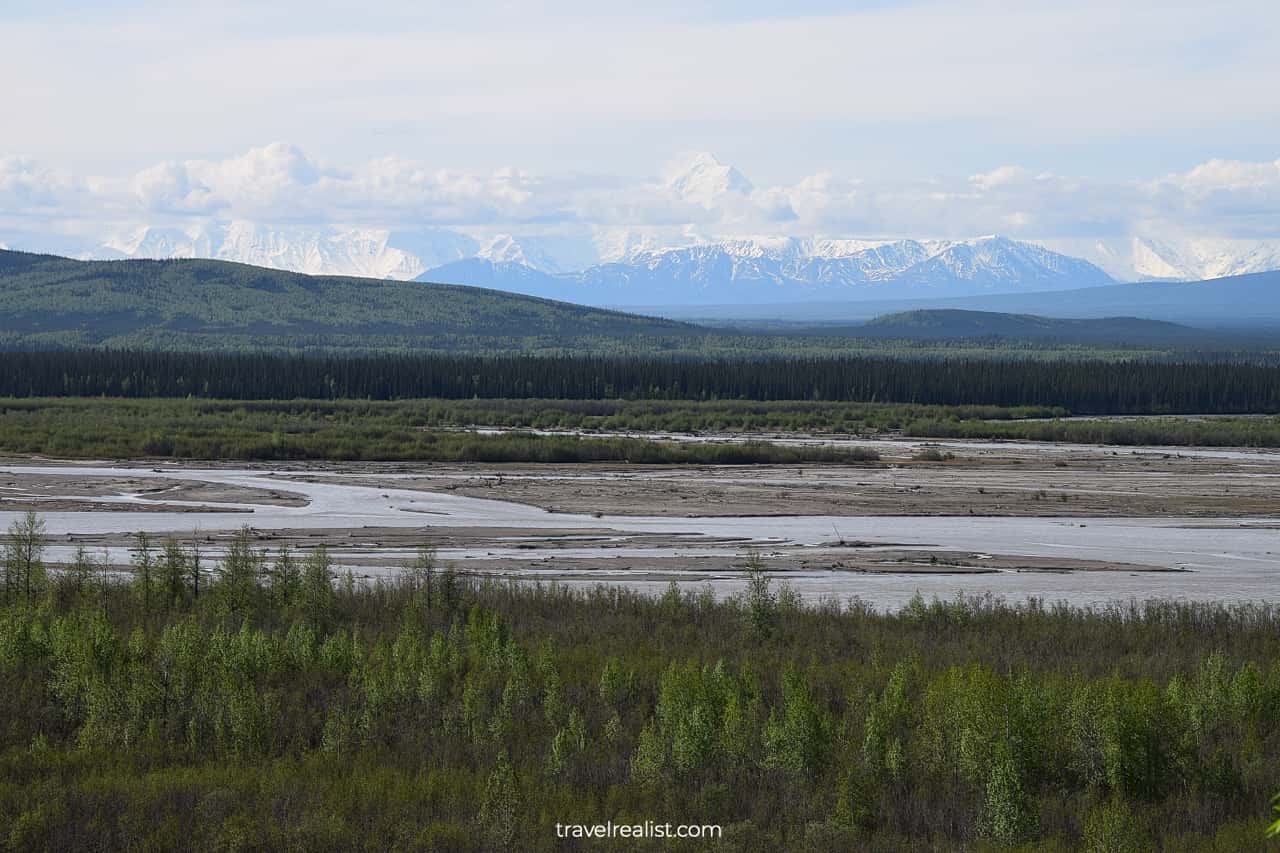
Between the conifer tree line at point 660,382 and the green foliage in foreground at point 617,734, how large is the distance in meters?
89.4

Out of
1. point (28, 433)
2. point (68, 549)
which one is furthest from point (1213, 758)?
point (28, 433)

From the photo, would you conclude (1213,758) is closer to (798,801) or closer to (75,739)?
(798,801)

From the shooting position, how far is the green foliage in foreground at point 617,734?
14.5m

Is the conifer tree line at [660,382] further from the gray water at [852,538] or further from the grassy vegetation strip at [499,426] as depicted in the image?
the gray water at [852,538]

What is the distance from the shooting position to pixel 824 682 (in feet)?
65.1

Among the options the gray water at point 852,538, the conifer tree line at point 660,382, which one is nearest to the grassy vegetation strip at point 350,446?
the gray water at point 852,538

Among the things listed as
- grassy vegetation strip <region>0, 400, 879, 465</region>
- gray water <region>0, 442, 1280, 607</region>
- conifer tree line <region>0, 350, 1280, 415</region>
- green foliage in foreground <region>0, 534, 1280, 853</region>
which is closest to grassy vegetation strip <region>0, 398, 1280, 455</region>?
grassy vegetation strip <region>0, 400, 879, 465</region>

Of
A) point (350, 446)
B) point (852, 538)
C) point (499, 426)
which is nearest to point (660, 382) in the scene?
point (499, 426)

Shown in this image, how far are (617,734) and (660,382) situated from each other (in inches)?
3986

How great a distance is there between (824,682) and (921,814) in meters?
4.71

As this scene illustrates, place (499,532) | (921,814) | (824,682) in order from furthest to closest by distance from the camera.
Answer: (499,532) < (824,682) < (921,814)

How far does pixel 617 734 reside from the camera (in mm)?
17297

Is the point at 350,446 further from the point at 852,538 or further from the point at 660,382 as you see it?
the point at 660,382

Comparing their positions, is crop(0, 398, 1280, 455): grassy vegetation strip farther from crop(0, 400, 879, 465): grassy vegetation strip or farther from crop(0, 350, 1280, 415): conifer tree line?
crop(0, 350, 1280, 415): conifer tree line
